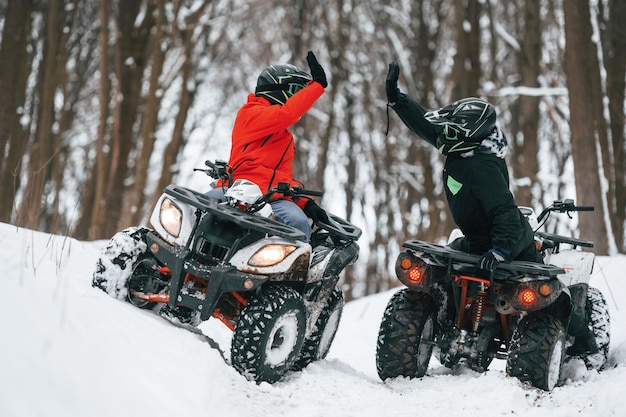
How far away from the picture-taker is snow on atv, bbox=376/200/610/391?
18.1ft

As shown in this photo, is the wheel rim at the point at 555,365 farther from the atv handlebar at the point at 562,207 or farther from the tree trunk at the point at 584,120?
the tree trunk at the point at 584,120

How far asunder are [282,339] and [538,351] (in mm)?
1723

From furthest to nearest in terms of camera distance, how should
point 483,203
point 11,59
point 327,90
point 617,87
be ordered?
point 327,90
point 617,87
point 11,59
point 483,203

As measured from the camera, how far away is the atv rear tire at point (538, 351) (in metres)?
5.45

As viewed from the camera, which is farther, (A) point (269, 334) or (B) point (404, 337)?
(B) point (404, 337)

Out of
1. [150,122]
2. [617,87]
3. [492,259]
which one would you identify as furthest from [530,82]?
[492,259]

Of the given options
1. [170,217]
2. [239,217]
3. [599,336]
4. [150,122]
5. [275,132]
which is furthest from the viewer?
[150,122]

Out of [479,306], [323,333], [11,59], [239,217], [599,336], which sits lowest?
[323,333]

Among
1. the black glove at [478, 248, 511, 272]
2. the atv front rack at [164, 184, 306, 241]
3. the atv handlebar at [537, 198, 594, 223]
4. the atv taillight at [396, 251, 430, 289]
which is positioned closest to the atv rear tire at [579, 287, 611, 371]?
the atv handlebar at [537, 198, 594, 223]

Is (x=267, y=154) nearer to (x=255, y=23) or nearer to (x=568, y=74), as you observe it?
(x=568, y=74)

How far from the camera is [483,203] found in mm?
5828

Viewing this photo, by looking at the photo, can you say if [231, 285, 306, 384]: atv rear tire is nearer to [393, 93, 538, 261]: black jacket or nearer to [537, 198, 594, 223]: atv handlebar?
[393, 93, 538, 261]: black jacket

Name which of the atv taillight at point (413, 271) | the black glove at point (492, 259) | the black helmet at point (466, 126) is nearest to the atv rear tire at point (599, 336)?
the black glove at point (492, 259)

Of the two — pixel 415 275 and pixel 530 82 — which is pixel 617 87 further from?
pixel 415 275
